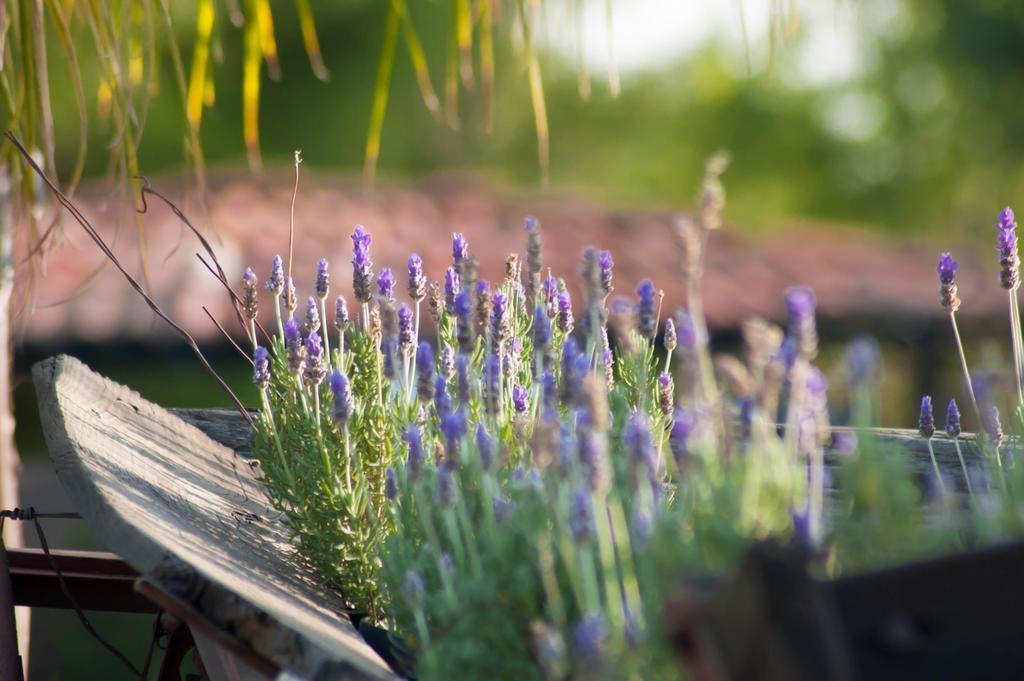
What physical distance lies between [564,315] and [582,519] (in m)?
0.98

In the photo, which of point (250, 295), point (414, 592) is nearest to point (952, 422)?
point (414, 592)

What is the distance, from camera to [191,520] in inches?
78.1

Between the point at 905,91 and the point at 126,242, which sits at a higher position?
the point at 905,91

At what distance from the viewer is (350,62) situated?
67.8 ft

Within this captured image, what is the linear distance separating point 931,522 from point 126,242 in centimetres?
1137

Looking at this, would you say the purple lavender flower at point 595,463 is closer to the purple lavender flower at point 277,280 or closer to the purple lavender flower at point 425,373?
the purple lavender flower at point 425,373

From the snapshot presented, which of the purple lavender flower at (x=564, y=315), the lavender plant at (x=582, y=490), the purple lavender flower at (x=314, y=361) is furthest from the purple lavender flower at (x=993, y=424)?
the purple lavender flower at (x=314, y=361)

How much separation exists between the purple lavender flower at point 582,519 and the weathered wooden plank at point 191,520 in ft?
1.43

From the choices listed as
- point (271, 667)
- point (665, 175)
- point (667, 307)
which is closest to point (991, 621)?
point (271, 667)

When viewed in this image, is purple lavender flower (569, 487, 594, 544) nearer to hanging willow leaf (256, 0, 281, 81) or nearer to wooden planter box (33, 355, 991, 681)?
wooden planter box (33, 355, 991, 681)

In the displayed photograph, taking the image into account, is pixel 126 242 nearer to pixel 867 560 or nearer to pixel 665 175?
pixel 867 560

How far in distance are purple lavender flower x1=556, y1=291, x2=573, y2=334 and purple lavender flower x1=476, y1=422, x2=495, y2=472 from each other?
0.52 m

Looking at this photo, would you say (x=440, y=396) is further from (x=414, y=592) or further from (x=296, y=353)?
(x=414, y=592)

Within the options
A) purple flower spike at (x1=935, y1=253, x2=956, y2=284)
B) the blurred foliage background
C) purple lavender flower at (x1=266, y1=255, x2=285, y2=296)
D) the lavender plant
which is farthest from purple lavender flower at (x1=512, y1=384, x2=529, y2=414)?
the blurred foliage background
